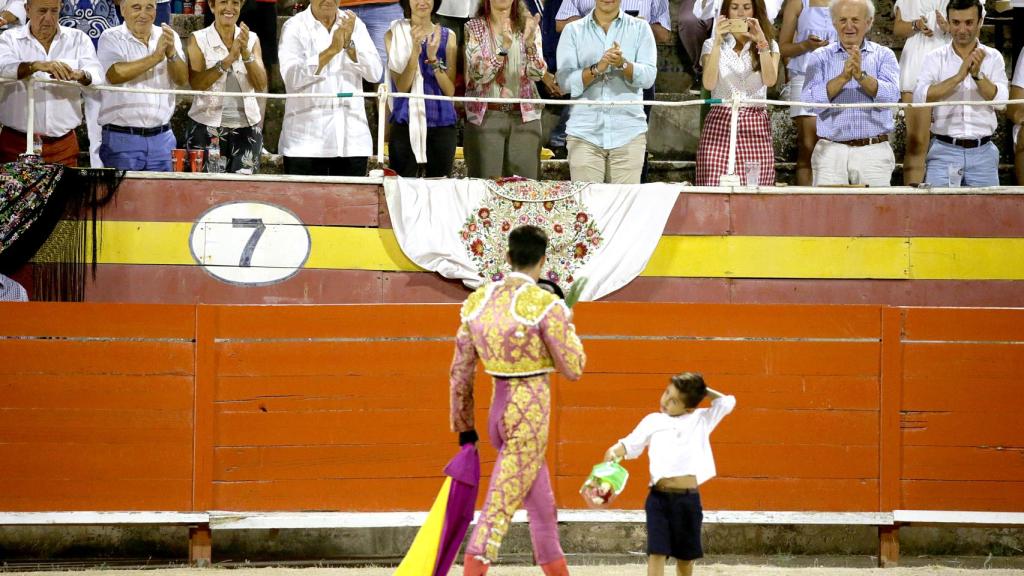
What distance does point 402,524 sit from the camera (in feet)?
22.6

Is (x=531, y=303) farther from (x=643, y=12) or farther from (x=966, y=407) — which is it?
(x=643, y=12)

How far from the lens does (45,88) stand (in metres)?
7.62

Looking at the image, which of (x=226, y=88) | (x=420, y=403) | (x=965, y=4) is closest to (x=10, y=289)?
(x=226, y=88)

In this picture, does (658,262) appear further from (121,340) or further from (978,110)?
(121,340)

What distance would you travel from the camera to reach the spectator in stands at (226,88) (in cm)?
780

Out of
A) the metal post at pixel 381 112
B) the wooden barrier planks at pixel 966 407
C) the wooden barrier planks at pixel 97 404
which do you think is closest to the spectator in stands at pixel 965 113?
the wooden barrier planks at pixel 966 407

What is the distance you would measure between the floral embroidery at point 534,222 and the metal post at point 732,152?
31.8 inches

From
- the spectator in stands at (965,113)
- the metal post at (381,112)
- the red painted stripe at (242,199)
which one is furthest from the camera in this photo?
the spectator in stands at (965,113)

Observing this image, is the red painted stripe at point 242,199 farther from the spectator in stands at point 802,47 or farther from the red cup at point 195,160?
the spectator in stands at point 802,47

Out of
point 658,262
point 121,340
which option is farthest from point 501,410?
point 658,262

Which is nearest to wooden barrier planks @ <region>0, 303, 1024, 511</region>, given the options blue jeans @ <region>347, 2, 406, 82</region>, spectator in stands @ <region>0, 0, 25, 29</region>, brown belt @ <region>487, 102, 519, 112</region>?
brown belt @ <region>487, 102, 519, 112</region>

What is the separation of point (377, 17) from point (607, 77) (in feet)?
5.48

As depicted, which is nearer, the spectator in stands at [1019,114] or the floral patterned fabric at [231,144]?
the floral patterned fabric at [231,144]

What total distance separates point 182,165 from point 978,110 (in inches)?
185
